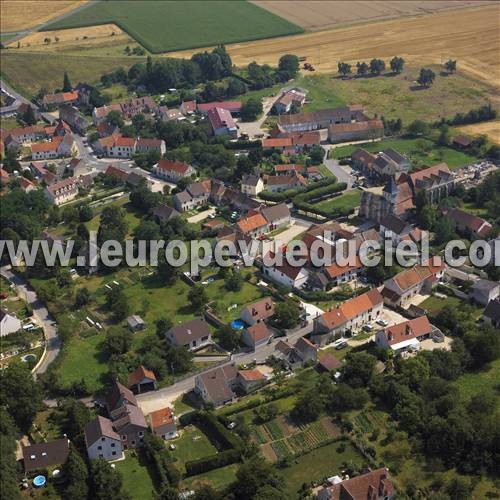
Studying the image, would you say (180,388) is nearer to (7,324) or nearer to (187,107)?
(7,324)

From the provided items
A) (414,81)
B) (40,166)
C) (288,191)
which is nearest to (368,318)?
(288,191)

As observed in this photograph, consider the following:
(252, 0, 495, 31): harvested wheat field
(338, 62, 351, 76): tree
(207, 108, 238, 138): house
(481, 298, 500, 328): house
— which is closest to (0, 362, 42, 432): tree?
(481, 298, 500, 328): house

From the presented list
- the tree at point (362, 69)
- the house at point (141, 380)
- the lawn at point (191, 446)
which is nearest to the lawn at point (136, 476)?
the lawn at point (191, 446)

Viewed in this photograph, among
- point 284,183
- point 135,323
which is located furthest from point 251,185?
point 135,323

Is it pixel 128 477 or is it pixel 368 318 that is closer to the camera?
pixel 128 477

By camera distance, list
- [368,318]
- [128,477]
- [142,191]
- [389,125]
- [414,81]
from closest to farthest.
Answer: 1. [128,477]
2. [368,318]
3. [142,191]
4. [389,125]
5. [414,81]

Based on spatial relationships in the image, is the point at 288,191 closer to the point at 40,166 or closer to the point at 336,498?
the point at 40,166
